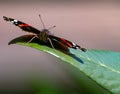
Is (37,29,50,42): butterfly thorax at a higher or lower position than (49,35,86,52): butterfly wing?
higher

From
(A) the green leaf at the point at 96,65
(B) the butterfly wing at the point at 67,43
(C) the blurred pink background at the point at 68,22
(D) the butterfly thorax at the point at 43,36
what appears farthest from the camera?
(C) the blurred pink background at the point at 68,22

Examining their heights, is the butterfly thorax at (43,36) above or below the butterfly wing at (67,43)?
above

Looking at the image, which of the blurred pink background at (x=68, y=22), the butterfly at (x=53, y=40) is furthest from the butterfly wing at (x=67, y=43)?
the blurred pink background at (x=68, y=22)

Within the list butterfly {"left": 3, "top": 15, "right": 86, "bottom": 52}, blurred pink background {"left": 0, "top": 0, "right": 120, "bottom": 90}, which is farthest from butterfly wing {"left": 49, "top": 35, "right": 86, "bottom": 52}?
blurred pink background {"left": 0, "top": 0, "right": 120, "bottom": 90}

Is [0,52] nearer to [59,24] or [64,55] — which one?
[59,24]

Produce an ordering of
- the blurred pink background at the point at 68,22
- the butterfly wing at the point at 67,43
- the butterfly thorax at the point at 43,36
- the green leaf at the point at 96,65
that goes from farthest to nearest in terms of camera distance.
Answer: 1. the blurred pink background at the point at 68,22
2. the butterfly thorax at the point at 43,36
3. the butterfly wing at the point at 67,43
4. the green leaf at the point at 96,65

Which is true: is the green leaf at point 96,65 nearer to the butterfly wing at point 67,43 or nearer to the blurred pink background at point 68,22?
the butterfly wing at point 67,43

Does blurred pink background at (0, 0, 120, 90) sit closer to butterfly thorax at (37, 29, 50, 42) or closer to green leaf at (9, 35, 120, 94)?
butterfly thorax at (37, 29, 50, 42)

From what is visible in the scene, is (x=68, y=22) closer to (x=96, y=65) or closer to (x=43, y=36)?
(x=43, y=36)
